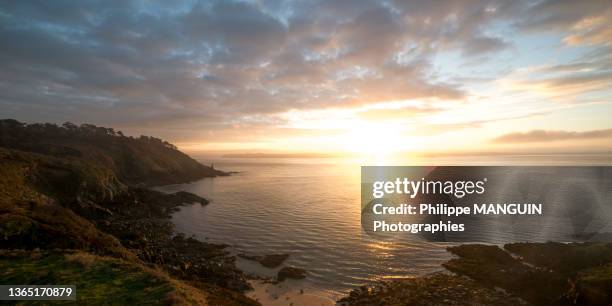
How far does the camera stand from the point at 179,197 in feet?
258

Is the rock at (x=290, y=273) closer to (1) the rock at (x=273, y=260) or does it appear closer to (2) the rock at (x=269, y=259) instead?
(1) the rock at (x=273, y=260)

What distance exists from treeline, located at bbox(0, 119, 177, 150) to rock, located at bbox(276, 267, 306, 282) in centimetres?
9982

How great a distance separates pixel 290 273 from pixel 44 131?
5291 inches

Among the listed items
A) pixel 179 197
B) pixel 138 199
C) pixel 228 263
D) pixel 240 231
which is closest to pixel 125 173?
pixel 179 197

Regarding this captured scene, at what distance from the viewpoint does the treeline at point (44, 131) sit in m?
95.4

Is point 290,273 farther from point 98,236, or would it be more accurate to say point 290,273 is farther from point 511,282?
point 511,282

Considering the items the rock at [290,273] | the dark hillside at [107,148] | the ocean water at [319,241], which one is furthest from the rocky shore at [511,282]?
the dark hillside at [107,148]

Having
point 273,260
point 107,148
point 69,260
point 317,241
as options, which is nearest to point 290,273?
point 273,260

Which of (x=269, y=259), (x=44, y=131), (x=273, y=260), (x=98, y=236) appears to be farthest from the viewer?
(x=44, y=131)

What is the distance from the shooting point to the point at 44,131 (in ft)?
390

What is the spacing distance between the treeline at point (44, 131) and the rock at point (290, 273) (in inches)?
3930

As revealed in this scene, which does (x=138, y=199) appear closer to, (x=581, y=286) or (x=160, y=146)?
(x=581, y=286)

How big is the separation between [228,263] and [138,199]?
134 ft

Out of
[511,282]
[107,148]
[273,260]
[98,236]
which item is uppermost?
[107,148]
